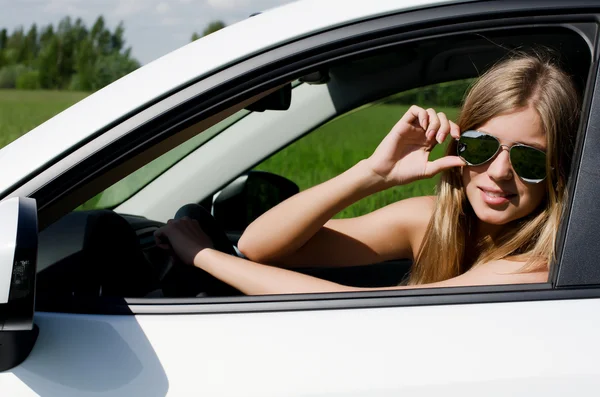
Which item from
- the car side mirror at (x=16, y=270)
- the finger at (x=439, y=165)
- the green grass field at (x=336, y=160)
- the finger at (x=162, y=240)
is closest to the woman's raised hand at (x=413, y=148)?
the finger at (x=439, y=165)

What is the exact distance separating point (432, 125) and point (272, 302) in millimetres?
569

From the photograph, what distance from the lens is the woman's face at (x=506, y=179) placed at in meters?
1.67

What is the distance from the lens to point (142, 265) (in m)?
1.78

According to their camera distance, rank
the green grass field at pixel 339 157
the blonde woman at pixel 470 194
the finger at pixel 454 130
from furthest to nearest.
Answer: the green grass field at pixel 339 157, the finger at pixel 454 130, the blonde woman at pixel 470 194

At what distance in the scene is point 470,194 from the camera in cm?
180

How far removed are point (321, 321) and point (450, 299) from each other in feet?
0.77

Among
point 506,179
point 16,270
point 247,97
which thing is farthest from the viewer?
point 506,179

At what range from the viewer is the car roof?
1372mm

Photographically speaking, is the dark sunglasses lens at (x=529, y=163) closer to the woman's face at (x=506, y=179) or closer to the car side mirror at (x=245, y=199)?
the woman's face at (x=506, y=179)

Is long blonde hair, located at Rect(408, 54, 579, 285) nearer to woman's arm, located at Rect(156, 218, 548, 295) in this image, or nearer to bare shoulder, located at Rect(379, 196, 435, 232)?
woman's arm, located at Rect(156, 218, 548, 295)

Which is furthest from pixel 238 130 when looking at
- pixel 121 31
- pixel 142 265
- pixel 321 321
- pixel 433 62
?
pixel 121 31

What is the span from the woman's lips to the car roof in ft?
1.54

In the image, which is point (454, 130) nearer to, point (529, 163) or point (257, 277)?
point (529, 163)

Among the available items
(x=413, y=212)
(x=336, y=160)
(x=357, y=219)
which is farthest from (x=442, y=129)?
(x=336, y=160)
